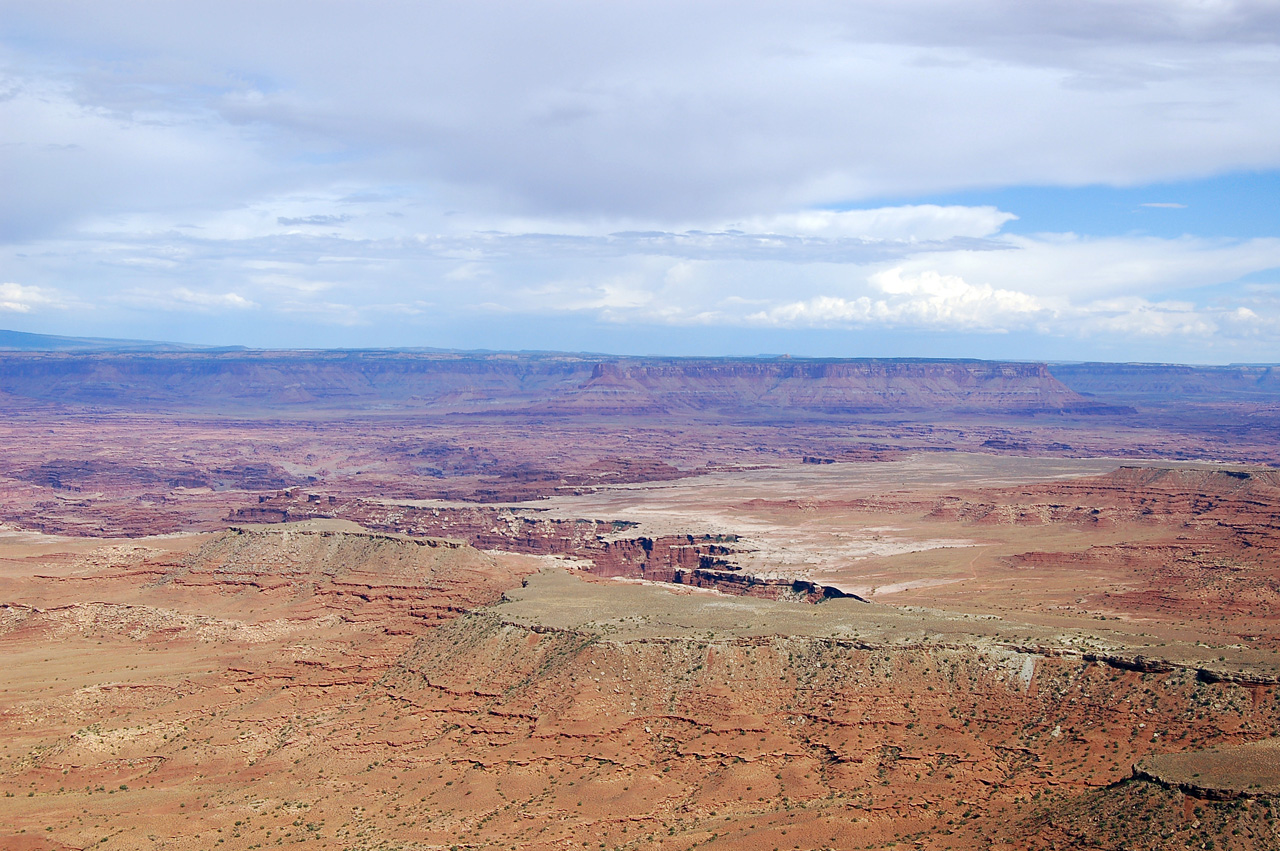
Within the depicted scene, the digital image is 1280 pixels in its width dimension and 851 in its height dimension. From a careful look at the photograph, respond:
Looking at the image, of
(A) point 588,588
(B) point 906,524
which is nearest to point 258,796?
(A) point 588,588

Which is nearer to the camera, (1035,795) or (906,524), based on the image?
(1035,795)

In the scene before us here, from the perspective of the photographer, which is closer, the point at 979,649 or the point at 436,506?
the point at 979,649

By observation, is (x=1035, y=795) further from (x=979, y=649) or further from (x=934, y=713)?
(x=979, y=649)

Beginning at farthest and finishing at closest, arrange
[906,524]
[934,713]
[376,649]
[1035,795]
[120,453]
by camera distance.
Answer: [120,453] → [906,524] → [376,649] → [934,713] → [1035,795]

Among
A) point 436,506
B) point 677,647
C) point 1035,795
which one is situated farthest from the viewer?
point 436,506

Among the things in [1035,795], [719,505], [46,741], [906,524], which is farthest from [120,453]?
[1035,795]

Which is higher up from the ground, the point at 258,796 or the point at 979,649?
the point at 979,649

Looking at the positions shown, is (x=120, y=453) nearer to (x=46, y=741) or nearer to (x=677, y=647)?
(x=46, y=741)

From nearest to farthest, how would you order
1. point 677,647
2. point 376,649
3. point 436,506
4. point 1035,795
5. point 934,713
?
point 1035,795 → point 934,713 → point 677,647 → point 376,649 → point 436,506

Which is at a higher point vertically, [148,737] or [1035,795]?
[1035,795]

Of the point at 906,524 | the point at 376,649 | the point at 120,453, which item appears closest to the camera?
the point at 376,649
